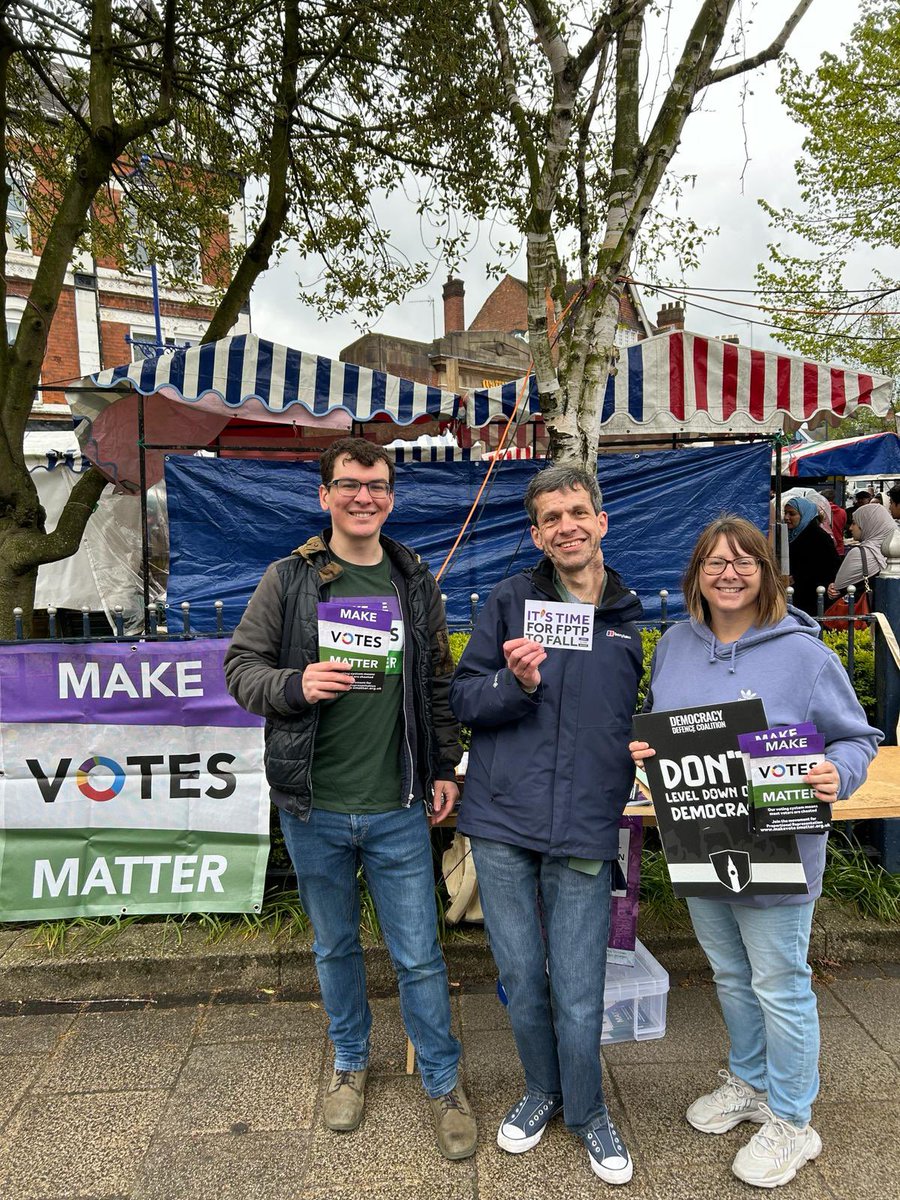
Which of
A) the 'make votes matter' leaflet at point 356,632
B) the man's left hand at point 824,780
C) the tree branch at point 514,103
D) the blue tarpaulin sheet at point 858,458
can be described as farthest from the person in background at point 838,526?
the 'make votes matter' leaflet at point 356,632

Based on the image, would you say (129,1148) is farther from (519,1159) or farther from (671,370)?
(671,370)

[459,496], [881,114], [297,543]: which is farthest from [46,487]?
[881,114]

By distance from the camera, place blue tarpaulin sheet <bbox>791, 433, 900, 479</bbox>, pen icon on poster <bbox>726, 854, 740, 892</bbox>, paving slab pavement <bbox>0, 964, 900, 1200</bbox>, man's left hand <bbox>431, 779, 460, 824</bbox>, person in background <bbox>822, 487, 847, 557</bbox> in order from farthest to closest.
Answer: blue tarpaulin sheet <bbox>791, 433, 900, 479</bbox>
person in background <bbox>822, 487, 847, 557</bbox>
man's left hand <bbox>431, 779, 460, 824</bbox>
paving slab pavement <bbox>0, 964, 900, 1200</bbox>
pen icon on poster <bbox>726, 854, 740, 892</bbox>

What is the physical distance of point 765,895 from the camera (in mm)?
2064

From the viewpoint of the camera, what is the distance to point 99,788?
337cm

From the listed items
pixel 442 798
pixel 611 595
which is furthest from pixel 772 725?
pixel 442 798

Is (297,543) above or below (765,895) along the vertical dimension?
above

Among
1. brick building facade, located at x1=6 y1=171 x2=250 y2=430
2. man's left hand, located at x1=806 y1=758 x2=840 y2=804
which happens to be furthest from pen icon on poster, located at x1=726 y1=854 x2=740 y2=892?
brick building facade, located at x1=6 y1=171 x2=250 y2=430

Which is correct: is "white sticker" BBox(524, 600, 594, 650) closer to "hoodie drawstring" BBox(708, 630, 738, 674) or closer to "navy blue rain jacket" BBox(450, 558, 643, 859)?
"navy blue rain jacket" BBox(450, 558, 643, 859)

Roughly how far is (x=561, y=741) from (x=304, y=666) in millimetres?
763

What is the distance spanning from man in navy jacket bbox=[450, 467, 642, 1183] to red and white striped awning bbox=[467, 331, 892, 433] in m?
6.28

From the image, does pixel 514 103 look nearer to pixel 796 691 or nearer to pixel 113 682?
pixel 113 682

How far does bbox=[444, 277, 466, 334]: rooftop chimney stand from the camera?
36000 mm

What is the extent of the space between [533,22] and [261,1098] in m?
6.11
